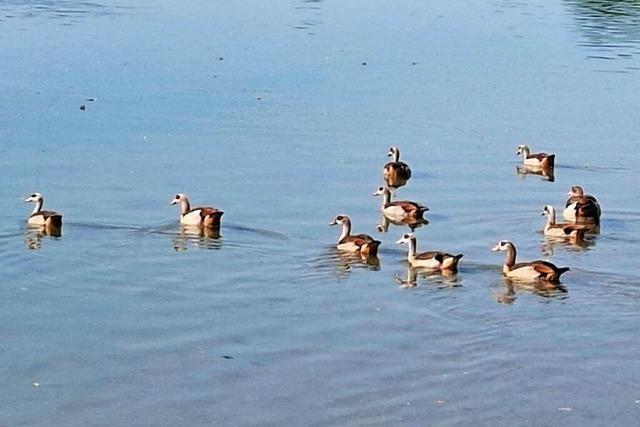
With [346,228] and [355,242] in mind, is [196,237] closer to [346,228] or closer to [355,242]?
[346,228]

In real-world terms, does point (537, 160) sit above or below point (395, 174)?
above

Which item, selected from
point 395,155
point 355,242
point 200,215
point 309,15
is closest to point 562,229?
point 355,242

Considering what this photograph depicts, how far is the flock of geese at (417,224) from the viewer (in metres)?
19.4

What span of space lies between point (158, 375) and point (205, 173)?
1083 centimetres

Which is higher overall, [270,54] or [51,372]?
[270,54]

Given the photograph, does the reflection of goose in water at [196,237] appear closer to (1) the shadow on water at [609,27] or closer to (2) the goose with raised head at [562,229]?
(2) the goose with raised head at [562,229]

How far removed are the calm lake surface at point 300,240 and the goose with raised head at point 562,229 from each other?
214 millimetres

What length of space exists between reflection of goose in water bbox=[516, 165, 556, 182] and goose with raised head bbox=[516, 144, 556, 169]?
0.07 m

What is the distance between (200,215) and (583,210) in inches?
235

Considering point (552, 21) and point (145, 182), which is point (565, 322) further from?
point (552, 21)

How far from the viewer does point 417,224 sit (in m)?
22.9

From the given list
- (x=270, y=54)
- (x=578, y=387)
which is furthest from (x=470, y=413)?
(x=270, y=54)

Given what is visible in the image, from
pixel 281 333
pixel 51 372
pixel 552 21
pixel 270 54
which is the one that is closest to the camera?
pixel 51 372

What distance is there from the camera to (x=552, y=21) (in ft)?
186
